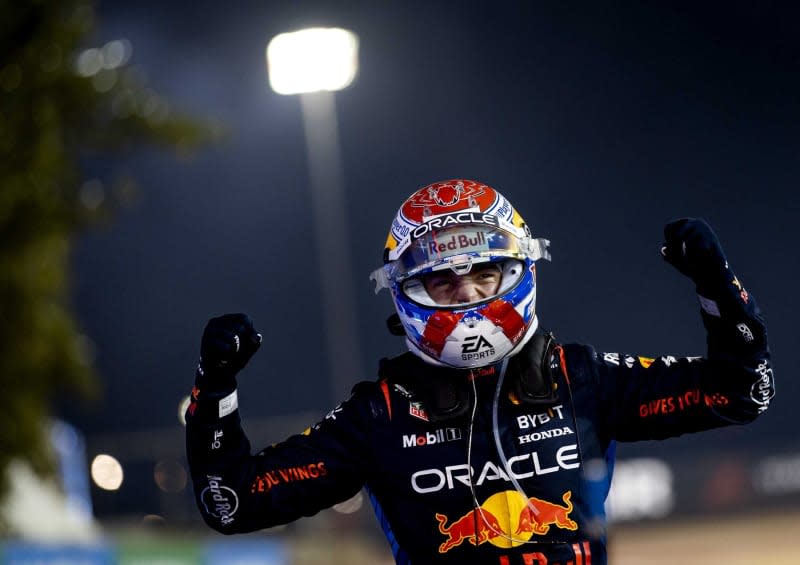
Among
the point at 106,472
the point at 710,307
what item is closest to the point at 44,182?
the point at 710,307

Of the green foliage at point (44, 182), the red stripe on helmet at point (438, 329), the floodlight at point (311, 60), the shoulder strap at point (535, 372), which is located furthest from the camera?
the floodlight at point (311, 60)

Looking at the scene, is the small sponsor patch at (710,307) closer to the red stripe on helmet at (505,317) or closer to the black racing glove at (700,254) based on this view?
the black racing glove at (700,254)

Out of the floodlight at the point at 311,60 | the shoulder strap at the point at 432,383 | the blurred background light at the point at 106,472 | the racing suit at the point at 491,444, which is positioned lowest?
the racing suit at the point at 491,444

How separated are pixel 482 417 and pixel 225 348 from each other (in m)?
0.75

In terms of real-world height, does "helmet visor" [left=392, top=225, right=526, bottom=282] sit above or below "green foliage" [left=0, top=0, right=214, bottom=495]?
below

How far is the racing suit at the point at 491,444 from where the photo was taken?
139 inches

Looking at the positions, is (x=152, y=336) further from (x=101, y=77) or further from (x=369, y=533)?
(x=101, y=77)

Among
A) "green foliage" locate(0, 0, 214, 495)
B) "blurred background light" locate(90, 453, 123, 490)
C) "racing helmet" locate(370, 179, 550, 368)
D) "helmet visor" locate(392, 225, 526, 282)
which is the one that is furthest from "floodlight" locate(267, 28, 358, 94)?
"helmet visor" locate(392, 225, 526, 282)

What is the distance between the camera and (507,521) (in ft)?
11.6

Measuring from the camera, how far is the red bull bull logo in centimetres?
352

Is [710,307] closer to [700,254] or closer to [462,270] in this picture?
[700,254]

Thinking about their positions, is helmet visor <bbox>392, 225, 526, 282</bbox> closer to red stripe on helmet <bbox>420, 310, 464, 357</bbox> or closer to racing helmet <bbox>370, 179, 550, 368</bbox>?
racing helmet <bbox>370, 179, 550, 368</bbox>

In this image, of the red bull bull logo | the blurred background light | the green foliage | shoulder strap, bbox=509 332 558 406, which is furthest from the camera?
the blurred background light

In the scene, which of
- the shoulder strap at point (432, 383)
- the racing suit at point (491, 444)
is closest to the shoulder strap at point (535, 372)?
the racing suit at point (491, 444)
